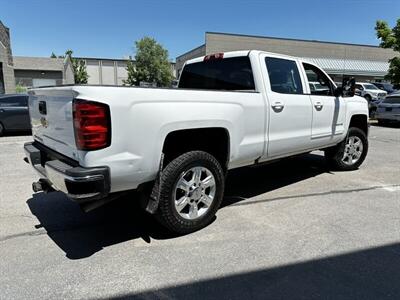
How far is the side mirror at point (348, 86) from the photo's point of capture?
5.86 meters

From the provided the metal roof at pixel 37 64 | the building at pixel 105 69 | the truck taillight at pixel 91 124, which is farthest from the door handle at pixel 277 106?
the building at pixel 105 69

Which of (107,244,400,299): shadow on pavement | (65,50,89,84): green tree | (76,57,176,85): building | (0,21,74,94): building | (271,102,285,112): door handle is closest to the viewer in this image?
(107,244,400,299): shadow on pavement

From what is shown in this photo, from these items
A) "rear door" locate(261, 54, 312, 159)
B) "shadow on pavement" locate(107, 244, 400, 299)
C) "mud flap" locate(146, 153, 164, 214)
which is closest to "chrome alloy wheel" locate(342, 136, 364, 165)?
"rear door" locate(261, 54, 312, 159)

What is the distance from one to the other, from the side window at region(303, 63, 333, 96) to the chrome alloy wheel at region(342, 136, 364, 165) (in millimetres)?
1236

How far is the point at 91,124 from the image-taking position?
2.87 metres

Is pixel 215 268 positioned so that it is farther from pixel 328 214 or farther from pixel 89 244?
pixel 328 214

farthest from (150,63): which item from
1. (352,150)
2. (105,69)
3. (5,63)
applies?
(352,150)

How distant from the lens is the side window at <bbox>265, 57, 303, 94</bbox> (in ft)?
15.2

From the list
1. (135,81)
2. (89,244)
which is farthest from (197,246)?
(135,81)

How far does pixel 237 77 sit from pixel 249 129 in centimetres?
91

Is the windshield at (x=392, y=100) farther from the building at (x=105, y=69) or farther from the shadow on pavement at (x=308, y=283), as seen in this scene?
the building at (x=105, y=69)

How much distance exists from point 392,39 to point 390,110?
4272 millimetres

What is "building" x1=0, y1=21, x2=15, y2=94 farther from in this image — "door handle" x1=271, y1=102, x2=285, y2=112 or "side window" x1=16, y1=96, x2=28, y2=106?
"door handle" x1=271, y1=102, x2=285, y2=112

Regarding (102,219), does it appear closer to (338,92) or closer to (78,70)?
(338,92)
